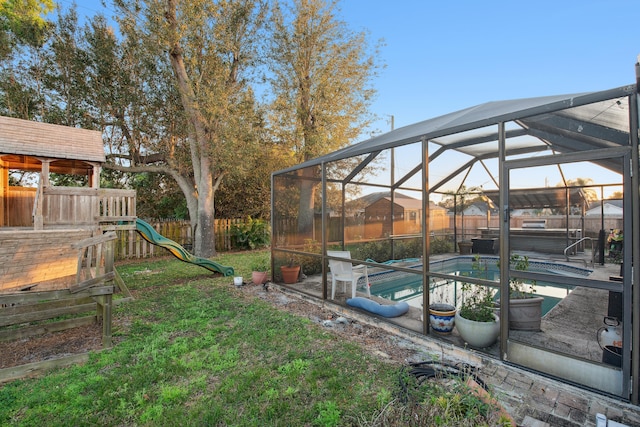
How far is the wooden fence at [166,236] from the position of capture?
10.2 m

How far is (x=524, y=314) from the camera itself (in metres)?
3.24

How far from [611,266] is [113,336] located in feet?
29.1

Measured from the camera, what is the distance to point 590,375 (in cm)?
259

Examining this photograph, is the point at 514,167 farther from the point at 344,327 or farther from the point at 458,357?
the point at 344,327

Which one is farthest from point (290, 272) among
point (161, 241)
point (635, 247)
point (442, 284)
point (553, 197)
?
point (553, 197)

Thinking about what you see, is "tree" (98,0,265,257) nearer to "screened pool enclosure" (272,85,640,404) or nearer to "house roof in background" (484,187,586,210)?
"screened pool enclosure" (272,85,640,404)

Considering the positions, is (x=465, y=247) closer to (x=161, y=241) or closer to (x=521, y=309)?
(x=521, y=309)

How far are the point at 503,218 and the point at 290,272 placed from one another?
4596mm

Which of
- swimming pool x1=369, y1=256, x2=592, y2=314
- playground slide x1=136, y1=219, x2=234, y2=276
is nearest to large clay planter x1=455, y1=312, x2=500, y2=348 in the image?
swimming pool x1=369, y1=256, x2=592, y2=314

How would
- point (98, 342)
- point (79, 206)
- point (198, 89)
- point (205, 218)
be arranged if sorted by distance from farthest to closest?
point (205, 218) < point (198, 89) < point (79, 206) < point (98, 342)

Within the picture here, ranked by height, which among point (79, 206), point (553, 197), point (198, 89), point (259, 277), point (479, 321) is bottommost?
point (259, 277)

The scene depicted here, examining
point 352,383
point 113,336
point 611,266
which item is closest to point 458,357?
point 352,383

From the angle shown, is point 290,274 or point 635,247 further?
point 290,274

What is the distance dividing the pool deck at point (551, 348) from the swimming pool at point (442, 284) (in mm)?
247
